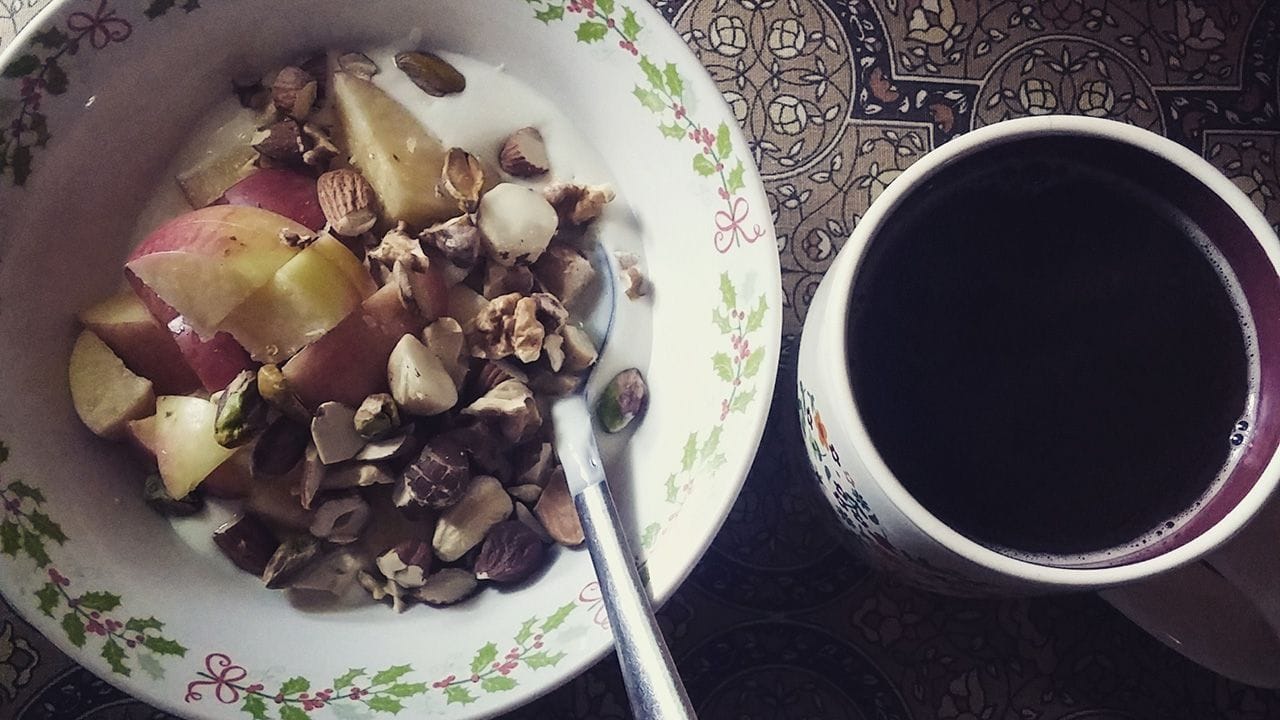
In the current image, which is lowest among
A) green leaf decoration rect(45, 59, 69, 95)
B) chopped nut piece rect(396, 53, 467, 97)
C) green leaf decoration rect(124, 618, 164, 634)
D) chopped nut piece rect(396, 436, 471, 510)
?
green leaf decoration rect(124, 618, 164, 634)

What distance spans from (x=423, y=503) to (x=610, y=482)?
0.11m

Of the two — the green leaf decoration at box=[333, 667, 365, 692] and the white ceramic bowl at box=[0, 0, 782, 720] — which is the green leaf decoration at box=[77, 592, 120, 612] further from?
the green leaf decoration at box=[333, 667, 365, 692]

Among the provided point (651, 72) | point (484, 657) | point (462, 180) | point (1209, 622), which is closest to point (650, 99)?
point (651, 72)

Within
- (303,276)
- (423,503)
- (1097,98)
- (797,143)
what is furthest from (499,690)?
(1097,98)

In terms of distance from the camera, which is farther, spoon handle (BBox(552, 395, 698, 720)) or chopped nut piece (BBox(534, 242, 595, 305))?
chopped nut piece (BBox(534, 242, 595, 305))

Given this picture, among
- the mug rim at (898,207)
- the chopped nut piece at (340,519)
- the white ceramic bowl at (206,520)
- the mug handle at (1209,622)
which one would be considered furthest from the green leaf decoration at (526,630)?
the mug handle at (1209,622)

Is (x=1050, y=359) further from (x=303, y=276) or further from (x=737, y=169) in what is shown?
(x=303, y=276)

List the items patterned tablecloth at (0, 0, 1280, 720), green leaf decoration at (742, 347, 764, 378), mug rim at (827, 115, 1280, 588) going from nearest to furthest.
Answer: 1. mug rim at (827, 115, 1280, 588)
2. green leaf decoration at (742, 347, 764, 378)
3. patterned tablecloth at (0, 0, 1280, 720)

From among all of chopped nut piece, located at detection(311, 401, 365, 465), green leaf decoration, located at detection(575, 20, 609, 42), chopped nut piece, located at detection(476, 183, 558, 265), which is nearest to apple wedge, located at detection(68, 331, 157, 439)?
chopped nut piece, located at detection(311, 401, 365, 465)

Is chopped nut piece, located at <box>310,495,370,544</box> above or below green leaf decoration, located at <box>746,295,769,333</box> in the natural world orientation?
below

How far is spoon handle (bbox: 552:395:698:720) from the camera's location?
445 mm

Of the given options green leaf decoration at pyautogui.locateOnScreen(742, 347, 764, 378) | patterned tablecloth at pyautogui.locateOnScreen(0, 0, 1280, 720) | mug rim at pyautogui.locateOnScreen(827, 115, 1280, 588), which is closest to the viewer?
mug rim at pyautogui.locateOnScreen(827, 115, 1280, 588)

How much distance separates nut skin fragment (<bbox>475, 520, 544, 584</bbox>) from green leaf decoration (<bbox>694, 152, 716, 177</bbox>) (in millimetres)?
219

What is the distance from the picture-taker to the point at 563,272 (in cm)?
57
